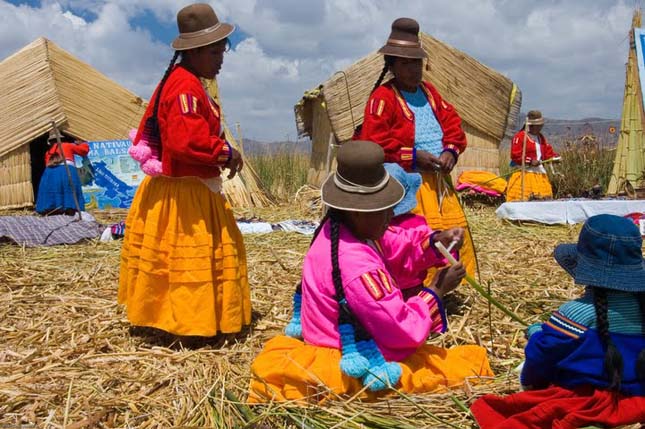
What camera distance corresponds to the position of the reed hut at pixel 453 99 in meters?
10.7

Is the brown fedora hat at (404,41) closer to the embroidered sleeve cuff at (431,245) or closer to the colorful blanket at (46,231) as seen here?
the embroidered sleeve cuff at (431,245)

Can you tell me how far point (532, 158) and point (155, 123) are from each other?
650 centimetres

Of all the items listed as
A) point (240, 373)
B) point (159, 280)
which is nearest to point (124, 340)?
point (159, 280)

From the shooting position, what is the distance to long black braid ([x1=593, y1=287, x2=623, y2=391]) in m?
1.98

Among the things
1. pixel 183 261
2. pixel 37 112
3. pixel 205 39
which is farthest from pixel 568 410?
pixel 37 112

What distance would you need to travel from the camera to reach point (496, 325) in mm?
3607

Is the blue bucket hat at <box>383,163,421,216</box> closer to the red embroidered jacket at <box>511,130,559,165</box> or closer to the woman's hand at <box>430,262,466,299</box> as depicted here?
the woman's hand at <box>430,262,466,299</box>

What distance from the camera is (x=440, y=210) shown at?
3.85 m

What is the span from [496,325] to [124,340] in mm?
2073

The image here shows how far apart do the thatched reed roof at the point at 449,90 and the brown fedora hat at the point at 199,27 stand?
24.0ft

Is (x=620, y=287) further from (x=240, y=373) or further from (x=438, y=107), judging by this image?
(x=438, y=107)

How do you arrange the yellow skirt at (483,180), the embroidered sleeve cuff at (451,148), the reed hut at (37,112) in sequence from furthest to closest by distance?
1. the reed hut at (37,112)
2. the yellow skirt at (483,180)
3. the embroidered sleeve cuff at (451,148)

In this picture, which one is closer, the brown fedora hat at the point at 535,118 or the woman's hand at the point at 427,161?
the woman's hand at the point at 427,161

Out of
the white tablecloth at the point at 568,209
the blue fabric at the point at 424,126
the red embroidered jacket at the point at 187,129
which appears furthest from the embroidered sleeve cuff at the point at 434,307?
the white tablecloth at the point at 568,209
